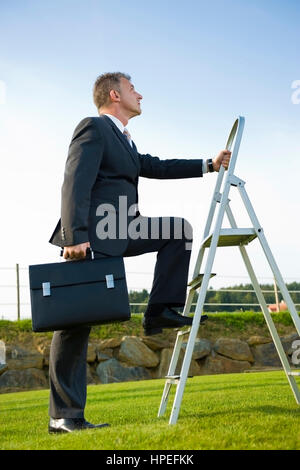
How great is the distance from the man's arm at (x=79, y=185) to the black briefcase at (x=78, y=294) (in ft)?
0.44

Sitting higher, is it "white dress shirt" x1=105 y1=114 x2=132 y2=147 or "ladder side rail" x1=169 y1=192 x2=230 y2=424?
"white dress shirt" x1=105 y1=114 x2=132 y2=147

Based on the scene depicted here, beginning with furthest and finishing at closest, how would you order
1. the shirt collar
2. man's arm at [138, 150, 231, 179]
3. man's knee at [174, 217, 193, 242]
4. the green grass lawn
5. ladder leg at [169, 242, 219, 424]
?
man's arm at [138, 150, 231, 179] < the shirt collar < man's knee at [174, 217, 193, 242] < ladder leg at [169, 242, 219, 424] < the green grass lawn

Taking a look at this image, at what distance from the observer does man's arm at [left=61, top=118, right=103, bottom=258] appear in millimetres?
2918

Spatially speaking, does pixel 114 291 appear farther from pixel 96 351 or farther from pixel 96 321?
pixel 96 351

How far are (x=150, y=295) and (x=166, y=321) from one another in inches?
7.3

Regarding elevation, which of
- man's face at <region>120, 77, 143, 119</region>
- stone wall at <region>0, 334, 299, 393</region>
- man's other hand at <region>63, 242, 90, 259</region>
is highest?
man's face at <region>120, 77, 143, 119</region>

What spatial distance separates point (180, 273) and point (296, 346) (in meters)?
9.21

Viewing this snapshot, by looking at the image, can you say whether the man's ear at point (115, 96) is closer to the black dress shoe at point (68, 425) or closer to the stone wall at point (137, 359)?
the black dress shoe at point (68, 425)

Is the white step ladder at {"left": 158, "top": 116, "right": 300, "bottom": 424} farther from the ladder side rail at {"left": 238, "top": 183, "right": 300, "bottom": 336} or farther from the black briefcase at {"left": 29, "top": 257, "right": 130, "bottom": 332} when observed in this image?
the black briefcase at {"left": 29, "top": 257, "right": 130, "bottom": 332}

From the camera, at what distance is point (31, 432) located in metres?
3.07

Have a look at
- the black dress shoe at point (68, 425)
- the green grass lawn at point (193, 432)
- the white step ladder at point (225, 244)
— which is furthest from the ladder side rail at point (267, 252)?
the black dress shoe at point (68, 425)

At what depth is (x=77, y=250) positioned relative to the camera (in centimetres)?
290

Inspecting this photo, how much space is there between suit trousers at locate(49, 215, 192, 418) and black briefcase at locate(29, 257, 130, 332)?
27 cm

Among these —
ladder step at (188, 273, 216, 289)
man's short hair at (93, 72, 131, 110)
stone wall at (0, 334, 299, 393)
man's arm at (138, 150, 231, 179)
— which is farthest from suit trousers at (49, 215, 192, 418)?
stone wall at (0, 334, 299, 393)
